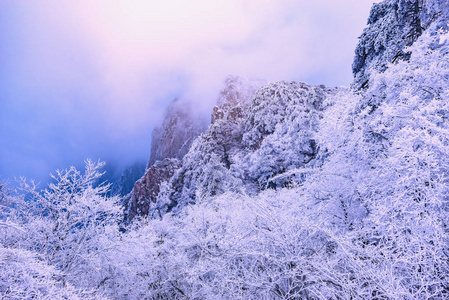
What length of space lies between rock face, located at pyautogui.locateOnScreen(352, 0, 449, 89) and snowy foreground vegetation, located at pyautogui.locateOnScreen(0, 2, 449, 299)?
3098 millimetres

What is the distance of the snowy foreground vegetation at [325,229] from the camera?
4191 mm

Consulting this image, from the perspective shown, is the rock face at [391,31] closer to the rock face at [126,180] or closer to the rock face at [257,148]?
the rock face at [257,148]

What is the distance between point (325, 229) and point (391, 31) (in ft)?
78.6

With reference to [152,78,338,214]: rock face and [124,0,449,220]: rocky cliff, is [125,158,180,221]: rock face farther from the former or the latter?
[152,78,338,214]: rock face

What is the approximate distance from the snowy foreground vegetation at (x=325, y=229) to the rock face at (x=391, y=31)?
3.10 m

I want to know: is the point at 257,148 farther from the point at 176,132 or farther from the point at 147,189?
the point at 176,132

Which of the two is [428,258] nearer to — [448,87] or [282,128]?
[448,87]

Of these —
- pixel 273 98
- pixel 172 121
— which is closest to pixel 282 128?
pixel 273 98

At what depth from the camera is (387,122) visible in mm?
7504

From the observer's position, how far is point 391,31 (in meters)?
21.0

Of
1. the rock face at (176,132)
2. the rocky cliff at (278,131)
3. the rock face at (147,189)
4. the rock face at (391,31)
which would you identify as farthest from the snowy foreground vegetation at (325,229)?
the rock face at (176,132)

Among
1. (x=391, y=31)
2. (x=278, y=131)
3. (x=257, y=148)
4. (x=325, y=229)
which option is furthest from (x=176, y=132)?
(x=325, y=229)

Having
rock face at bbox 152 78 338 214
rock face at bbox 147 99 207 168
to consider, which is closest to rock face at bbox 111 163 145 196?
rock face at bbox 147 99 207 168

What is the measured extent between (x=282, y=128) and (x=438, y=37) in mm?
31555
